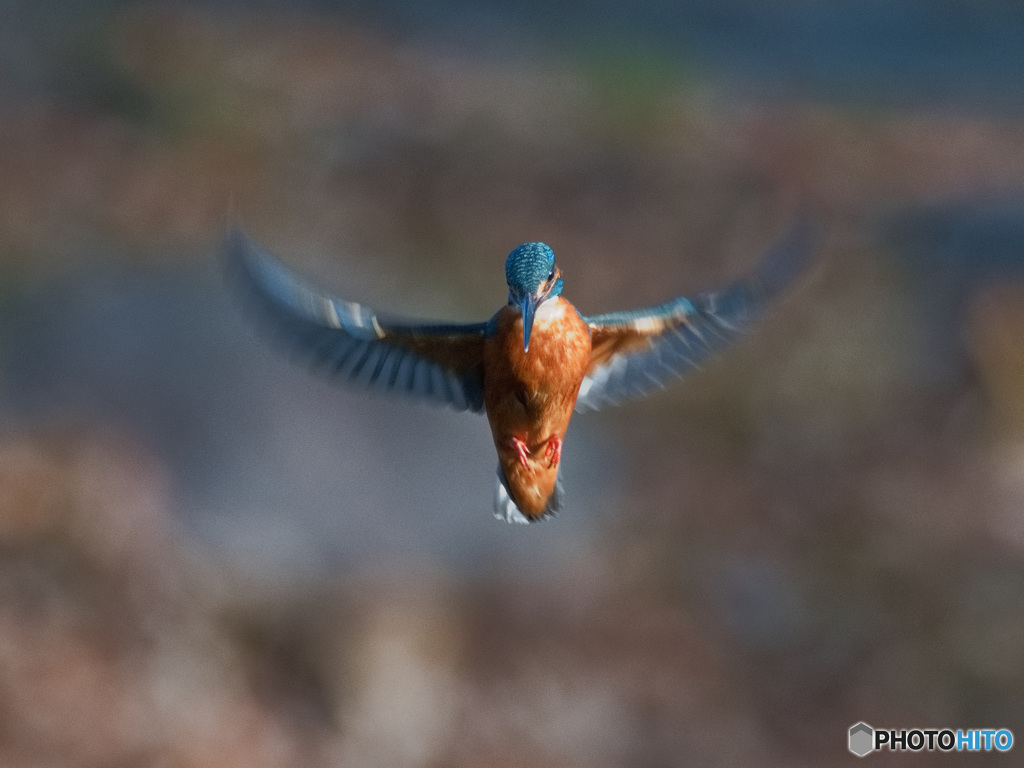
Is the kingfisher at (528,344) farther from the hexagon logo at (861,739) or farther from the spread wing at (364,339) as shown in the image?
the hexagon logo at (861,739)

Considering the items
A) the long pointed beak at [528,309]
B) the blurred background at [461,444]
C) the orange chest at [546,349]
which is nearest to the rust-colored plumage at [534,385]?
the orange chest at [546,349]

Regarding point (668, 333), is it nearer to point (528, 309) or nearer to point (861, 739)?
point (528, 309)

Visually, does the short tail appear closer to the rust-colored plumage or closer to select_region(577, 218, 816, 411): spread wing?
the rust-colored plumage

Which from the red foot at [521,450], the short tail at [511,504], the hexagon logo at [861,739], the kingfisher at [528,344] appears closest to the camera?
the kingfisher at [528,344]

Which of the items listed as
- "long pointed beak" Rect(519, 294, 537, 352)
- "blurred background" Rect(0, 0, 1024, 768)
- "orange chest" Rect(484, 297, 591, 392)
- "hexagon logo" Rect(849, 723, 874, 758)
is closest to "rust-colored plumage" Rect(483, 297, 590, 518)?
"orange chest" Rect(484, 297, 591, 392)

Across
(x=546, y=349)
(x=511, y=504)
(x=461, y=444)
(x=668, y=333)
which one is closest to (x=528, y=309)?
(x=546, y=349)
